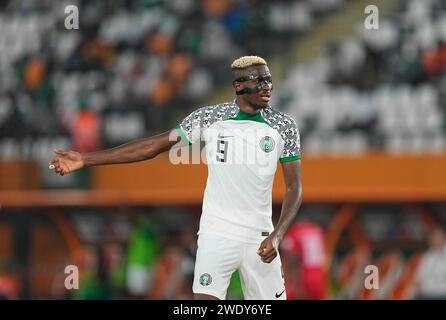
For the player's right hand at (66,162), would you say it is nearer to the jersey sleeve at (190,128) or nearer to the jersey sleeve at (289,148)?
the jersey sleeve at (190,128)

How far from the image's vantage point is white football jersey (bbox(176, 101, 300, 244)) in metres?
8.28

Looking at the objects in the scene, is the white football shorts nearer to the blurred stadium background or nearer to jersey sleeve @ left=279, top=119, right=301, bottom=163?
jersey sleeve @ left=279, top=119, right=301, bottom=163

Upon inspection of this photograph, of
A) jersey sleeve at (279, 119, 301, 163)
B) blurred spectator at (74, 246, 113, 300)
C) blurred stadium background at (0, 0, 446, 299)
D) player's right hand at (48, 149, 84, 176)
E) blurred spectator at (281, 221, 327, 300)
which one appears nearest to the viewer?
player's right hand at (48, 149, 84, 176)

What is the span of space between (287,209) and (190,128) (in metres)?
0.84

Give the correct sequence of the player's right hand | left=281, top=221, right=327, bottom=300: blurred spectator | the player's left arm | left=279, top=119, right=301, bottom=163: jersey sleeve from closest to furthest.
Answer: the player's left arm < the player's right hand < left=279, top=119, right=301, bottom=163: jersey sleeve < left=281, top=221, right=327, bottom=300: blurred spectator

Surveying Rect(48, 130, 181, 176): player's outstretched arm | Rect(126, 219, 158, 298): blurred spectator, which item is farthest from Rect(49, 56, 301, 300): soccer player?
Rect(126, 219, 158, 298): blurred spectator

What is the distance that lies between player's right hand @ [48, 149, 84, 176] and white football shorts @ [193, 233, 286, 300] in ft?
3.13

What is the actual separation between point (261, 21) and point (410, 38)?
2.60m

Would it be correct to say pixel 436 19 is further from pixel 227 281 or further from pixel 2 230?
pixel 227 281

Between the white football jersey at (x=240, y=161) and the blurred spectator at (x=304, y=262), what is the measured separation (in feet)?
17.5

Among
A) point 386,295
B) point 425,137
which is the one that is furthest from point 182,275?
point 425,137

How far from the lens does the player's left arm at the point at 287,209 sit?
8062 millimetres

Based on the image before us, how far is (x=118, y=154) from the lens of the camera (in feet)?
27.3

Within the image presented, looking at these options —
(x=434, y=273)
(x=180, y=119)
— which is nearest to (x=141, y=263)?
(x=180, y=119)
